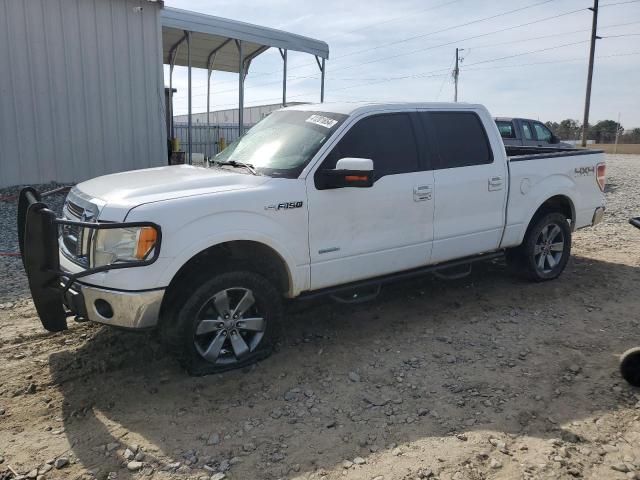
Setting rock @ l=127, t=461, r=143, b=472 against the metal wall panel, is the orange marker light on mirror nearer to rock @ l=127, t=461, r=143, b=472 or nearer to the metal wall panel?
rock @ l=127, t=461, r=143, b=472

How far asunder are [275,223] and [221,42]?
506 inches

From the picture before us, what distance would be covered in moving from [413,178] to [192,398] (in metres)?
2.52

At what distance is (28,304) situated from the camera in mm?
5078

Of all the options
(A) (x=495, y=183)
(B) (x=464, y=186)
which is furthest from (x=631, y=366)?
(A) (x=495, y=183)

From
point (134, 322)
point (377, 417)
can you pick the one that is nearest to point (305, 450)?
point (377, 417)

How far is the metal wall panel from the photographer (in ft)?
32.5

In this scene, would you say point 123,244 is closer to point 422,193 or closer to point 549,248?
point 422,193

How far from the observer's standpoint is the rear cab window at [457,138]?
16.0ft

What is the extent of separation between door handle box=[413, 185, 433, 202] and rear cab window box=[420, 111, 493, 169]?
265 millimetres

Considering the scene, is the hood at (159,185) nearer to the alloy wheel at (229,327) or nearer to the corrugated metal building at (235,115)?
the alloy wheel at (229,327)

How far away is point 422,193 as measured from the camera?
460 cm

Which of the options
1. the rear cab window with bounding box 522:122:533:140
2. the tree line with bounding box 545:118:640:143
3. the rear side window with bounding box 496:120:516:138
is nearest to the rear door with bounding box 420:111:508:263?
the rear side window with bounding box 496:120:516:138

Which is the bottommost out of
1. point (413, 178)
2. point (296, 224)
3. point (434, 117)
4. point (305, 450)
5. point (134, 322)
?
point (305, 450)

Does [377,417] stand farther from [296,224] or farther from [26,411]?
[26,411]
